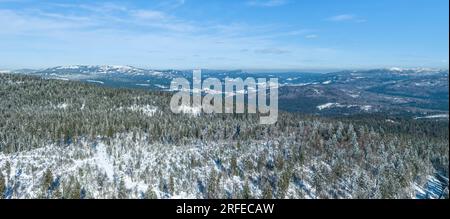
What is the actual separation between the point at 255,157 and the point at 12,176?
88.5 metres

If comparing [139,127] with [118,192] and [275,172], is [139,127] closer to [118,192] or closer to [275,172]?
[118,192]

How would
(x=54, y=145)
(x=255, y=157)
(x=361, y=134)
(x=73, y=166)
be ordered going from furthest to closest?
(x=361, y=134)
(x=255, y=157)
(x=54, y=145)
(x=73, y=166)

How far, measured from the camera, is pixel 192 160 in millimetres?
149125

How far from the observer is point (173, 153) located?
154 metres

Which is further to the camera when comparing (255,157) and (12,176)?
(255,157)

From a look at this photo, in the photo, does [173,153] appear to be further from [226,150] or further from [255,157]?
[255,157]

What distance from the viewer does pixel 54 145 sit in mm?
145250

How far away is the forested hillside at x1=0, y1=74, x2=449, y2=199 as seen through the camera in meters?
128

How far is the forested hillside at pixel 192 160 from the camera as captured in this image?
128500 mm
